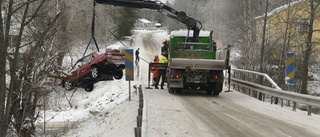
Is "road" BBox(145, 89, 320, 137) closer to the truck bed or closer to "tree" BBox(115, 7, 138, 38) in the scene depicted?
the truck bed

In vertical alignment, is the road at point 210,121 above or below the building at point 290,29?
below

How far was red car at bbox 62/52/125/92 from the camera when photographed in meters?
20.7

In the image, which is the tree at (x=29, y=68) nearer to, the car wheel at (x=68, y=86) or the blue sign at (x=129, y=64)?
the blue sign at (x=129, y=64)

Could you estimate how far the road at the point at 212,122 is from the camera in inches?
296

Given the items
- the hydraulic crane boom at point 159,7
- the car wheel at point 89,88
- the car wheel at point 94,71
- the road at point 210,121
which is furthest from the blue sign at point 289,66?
the car wheel at point 89,88

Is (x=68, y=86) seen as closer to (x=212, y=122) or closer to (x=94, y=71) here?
(x=94, y=71)

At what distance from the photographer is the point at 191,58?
14.5m

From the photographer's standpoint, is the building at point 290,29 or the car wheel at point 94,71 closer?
the car wheel at point 94,71

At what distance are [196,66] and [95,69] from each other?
9.61 metres

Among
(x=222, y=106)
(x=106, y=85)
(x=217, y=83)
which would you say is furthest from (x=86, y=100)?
(x=222, y=106)

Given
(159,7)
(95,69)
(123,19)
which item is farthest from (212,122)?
(123,19)

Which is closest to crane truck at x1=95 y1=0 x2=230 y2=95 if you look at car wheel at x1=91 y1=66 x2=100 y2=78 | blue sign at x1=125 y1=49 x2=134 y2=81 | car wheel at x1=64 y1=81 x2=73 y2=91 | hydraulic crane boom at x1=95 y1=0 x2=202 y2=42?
hydraulic crane boom at x1=95 y1=0 x2=202 y2=42

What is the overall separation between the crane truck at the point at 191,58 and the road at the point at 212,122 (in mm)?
1570

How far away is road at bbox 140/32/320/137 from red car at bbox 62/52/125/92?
361 inches
